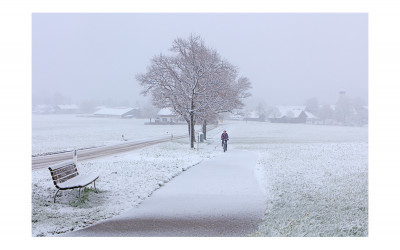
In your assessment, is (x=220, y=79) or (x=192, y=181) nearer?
(x=192, y=181)

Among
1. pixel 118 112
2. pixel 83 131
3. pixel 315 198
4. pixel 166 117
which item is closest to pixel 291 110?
pixel 315 198

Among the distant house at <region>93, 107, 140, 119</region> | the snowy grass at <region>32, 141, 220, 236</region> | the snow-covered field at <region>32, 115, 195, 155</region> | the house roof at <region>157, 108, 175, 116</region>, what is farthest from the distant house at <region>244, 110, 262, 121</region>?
the snowy grass at <region>32, 141, 220, 236</region>

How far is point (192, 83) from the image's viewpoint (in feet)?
64.6

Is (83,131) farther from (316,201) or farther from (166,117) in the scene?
(316,201)

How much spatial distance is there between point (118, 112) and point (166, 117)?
8.84 meters

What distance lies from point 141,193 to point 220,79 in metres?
12.1

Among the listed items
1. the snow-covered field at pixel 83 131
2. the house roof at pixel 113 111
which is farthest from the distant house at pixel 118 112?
the snow-covered field at pixel 83 131

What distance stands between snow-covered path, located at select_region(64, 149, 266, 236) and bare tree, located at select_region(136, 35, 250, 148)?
9861 mm

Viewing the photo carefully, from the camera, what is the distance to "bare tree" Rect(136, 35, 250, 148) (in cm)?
1862

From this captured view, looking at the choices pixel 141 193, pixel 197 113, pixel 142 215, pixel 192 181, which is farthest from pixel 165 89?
pixel 142 215

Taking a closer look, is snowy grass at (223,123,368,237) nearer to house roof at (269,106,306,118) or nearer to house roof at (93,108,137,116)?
house roof at (269,106,306,118)

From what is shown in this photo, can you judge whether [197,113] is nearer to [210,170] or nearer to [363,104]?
[210,170]

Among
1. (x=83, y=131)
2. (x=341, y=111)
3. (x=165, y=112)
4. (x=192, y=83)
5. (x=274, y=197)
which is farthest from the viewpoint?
(x=165, y=112)
